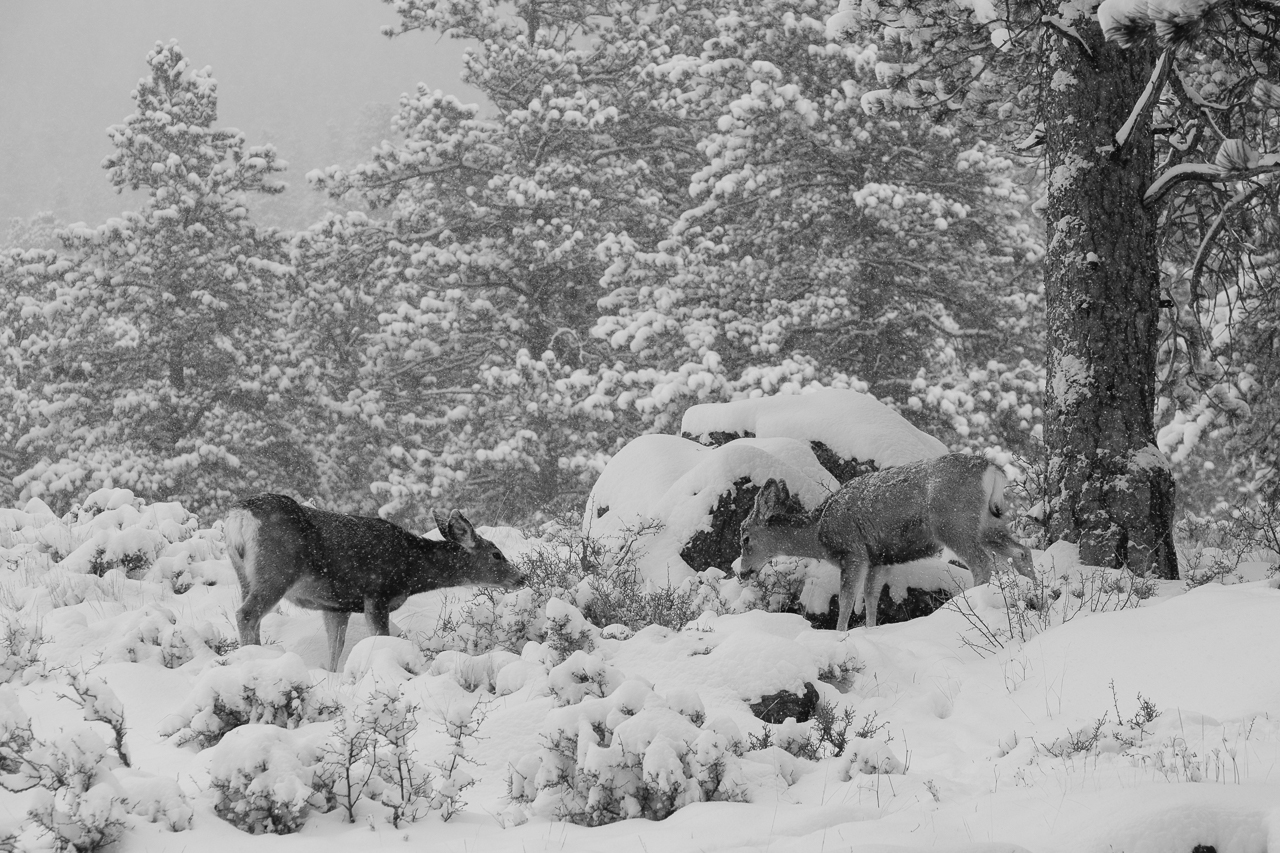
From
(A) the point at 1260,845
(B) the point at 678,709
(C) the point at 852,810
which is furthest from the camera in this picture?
(B) the point at 678,709

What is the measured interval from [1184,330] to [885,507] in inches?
157

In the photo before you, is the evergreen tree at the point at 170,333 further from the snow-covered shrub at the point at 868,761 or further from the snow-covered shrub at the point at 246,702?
the snow-covered shrub at the point at 868,761

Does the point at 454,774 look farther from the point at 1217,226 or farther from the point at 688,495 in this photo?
the point at 1217,226

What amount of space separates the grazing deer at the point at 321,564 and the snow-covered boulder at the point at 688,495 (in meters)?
2.12

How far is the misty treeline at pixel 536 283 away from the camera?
763 inches

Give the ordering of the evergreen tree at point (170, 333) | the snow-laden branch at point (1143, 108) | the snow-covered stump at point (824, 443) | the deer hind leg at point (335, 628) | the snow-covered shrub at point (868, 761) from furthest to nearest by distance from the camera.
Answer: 1. the evergreen tree at point (170, 333)
2. the snow-covered stump at point (824, 443)
3. the deer hind leg at point (335, 628)
4. the snow-laden branch at point (1143, 108)
5. the snow-covered shrub at point (868, 761)

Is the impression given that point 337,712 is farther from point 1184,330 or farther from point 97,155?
point 97,155

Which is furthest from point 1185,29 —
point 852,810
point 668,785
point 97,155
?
point 97,155

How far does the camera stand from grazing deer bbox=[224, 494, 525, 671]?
761 cm

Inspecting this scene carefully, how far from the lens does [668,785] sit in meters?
4.24

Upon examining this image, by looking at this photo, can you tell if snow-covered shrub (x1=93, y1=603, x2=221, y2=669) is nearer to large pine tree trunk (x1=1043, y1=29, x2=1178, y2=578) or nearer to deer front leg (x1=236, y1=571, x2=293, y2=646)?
deer front leg (x1=236, y1=571, x2=293, y2=646)

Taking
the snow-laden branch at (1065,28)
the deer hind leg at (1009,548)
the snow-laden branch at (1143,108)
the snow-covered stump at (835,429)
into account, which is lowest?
the deer hind leg at (1009,548)

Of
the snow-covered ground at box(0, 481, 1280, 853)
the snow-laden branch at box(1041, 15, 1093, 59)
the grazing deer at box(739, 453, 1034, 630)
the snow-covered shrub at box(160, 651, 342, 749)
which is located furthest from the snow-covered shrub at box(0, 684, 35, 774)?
the snow-laden branch at box(1041, 15, 1093, 59)

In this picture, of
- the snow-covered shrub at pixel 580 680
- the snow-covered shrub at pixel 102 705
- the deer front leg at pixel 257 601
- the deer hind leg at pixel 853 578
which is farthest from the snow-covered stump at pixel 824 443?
the snow-covered shrub at pixel 102 705
